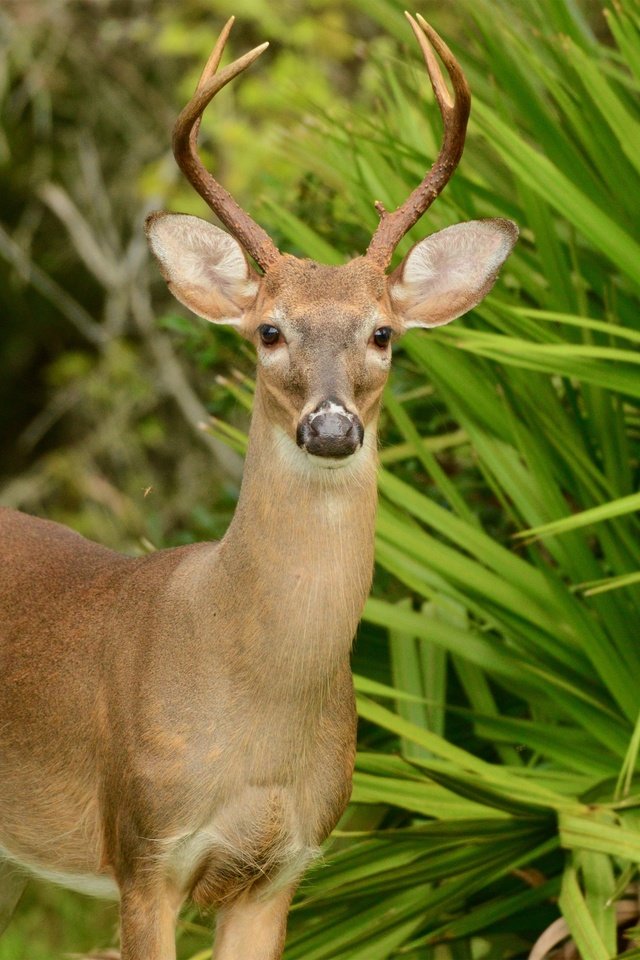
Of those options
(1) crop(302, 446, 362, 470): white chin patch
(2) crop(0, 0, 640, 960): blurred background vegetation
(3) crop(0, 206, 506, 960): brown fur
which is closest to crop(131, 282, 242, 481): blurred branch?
(2) crop(0, 0, 640, 960): blurred background vegetation

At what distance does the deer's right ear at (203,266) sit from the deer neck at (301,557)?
371mm

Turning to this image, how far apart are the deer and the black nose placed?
0.01m

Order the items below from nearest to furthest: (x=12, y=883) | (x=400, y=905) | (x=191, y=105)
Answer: (x=191, y=105)
(x=400, y=905)
(x=12, y=883)

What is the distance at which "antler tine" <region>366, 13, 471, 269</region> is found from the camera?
3721 millimetres

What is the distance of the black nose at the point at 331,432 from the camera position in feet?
10.8

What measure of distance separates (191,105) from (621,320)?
1.76 meters

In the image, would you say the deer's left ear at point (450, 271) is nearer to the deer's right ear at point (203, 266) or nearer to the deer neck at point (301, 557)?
the deer's right ear at point (203, 266)

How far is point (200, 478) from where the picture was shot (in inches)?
420

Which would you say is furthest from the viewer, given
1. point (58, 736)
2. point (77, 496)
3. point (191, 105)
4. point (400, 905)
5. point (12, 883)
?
point (77, 496)

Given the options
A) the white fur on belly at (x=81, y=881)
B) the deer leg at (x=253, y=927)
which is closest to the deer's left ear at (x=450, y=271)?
the deer leg at (x=253, y=927)

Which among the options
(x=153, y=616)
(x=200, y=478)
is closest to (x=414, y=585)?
Result: (x=153, y=616)

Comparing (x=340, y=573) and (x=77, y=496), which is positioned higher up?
(x=340, y=573)

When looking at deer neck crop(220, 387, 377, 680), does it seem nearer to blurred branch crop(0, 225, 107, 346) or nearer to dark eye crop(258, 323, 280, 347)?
dark eye crop(258, 323, 280, 347)

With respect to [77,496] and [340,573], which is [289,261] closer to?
[340,573]
